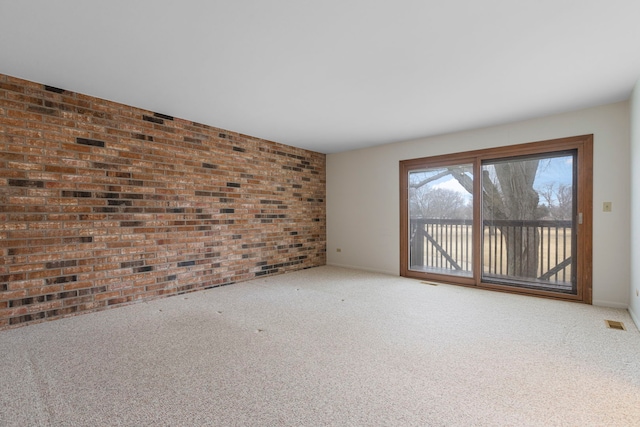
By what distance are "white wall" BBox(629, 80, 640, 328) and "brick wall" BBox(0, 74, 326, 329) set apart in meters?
4.31

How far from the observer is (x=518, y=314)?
3.11 metres

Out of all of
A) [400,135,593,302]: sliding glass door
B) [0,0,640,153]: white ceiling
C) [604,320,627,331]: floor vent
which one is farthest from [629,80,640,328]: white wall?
[400,135,593,302]: sliding glass door

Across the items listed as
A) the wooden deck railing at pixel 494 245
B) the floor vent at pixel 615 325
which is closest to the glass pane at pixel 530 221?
the wooden deck railing at pixel 494 245

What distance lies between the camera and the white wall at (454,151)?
10.8 ft

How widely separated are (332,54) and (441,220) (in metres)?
3.24

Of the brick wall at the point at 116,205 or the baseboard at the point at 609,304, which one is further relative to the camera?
the baseboard at the point at 609,304

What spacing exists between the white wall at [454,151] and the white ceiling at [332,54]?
0.83 feet

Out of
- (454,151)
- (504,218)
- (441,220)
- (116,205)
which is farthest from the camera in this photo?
(441,220)

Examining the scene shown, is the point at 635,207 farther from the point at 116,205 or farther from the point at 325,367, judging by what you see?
the point at 116,205

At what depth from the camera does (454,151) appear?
4.46m

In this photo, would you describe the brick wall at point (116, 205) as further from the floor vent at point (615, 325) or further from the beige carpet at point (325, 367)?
A: the floor vent at point (615, 325)

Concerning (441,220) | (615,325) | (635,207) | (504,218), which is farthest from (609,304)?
(441,220)

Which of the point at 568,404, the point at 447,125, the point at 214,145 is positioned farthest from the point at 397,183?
the point at 568,404

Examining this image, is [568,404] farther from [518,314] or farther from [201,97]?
[201,97]
